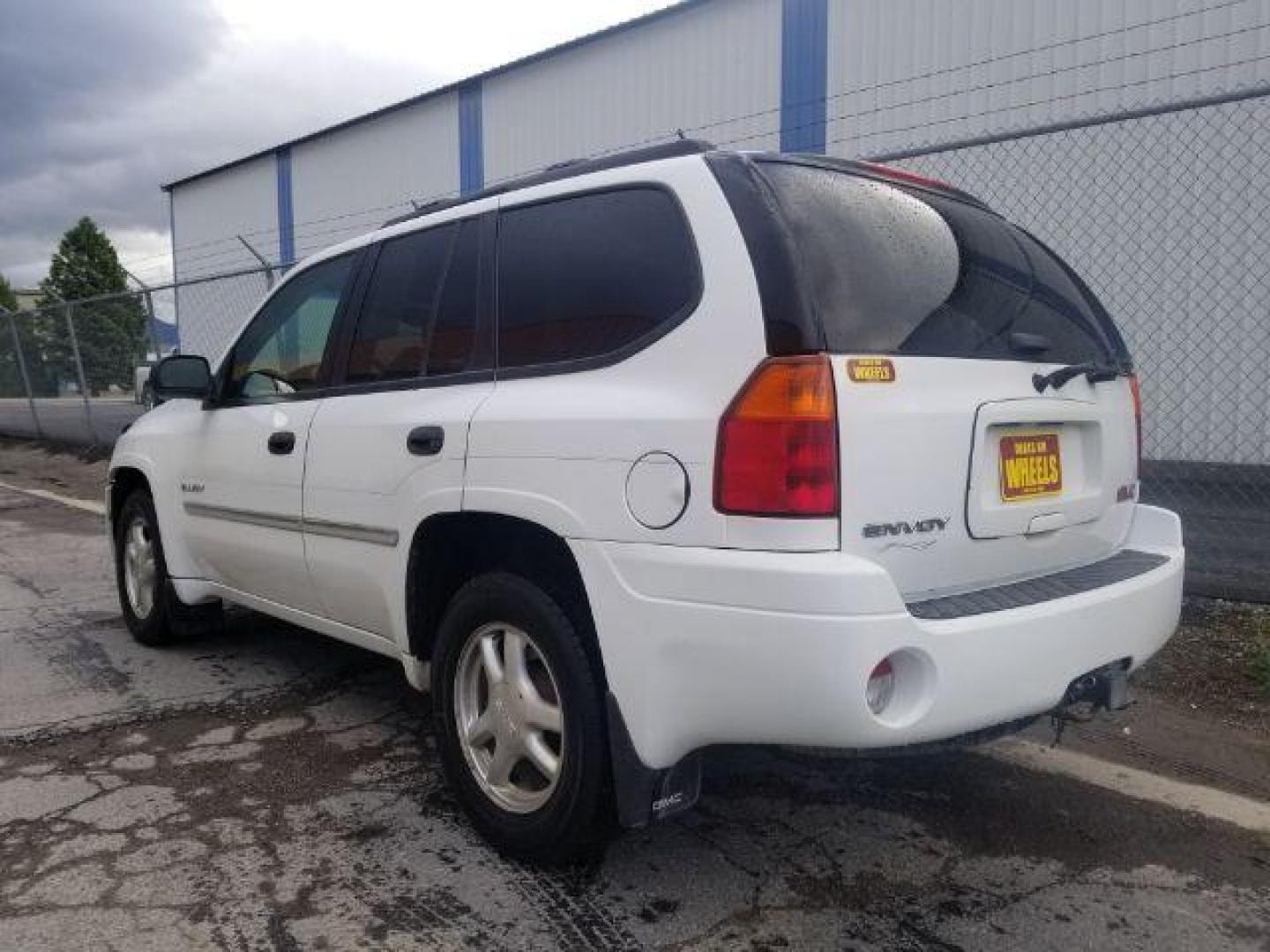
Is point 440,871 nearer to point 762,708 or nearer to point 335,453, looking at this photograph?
point 762,708

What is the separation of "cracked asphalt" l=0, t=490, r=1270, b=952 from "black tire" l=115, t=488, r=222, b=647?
806 mm

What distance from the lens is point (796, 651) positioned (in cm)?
213

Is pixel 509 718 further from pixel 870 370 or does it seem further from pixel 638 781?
pixel 870 370

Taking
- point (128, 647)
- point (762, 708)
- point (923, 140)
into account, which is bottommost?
point (128, 647)

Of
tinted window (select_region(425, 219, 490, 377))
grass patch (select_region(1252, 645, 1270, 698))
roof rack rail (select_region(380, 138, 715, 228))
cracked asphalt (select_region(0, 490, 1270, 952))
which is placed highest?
roof rack rail (select_region(380, 138, 715, 228))

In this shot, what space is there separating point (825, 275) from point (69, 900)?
7.99ft

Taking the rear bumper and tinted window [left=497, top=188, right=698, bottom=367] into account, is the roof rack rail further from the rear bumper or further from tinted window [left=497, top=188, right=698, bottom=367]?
the rear bumper

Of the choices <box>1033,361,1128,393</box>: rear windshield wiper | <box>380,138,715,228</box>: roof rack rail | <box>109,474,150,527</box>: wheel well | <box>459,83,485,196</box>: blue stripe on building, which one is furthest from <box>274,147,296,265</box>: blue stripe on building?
<box>1033,361,1128,393</box>: rear windshield wiper

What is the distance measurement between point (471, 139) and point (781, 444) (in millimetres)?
14872

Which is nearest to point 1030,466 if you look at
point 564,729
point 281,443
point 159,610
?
point 564,729

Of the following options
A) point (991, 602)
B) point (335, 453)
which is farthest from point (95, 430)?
point (991, 602)

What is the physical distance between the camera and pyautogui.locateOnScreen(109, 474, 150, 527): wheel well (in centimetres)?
500

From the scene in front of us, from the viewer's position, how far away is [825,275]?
2361 mm

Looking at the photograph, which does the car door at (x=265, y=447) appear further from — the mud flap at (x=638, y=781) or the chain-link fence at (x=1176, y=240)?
the chain-link fence at (x=1176, y=240)
